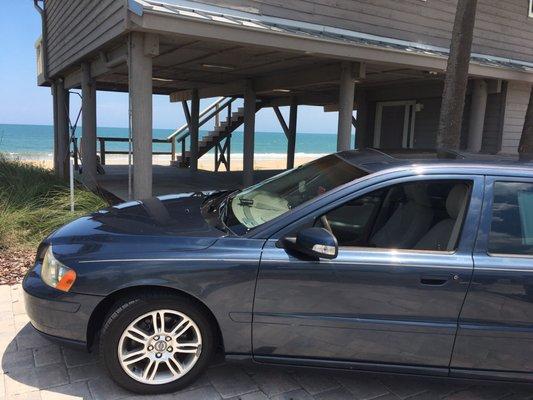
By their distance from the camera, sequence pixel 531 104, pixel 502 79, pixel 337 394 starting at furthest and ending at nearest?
pixel 502 79
pixel 531 104
pixel 337 394

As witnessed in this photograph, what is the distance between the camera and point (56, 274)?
9.07ft

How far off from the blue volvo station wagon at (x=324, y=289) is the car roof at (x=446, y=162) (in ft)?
0.07

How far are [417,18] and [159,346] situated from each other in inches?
321

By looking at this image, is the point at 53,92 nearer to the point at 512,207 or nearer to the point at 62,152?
the point at 62,152

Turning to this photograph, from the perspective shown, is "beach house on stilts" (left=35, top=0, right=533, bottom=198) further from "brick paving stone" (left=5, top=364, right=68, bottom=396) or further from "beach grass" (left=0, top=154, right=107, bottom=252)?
"brick paving stone" (left=5, top=364, right=68, bottom=396)

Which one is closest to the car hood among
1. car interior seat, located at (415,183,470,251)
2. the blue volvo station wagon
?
the blue volvo station wagon

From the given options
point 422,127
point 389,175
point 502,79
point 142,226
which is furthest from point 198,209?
point 422,127

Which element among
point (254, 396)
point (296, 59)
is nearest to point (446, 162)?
point (254, 396)

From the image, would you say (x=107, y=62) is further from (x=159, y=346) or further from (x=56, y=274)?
(x=159, y=346)

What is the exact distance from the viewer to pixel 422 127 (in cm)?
1191

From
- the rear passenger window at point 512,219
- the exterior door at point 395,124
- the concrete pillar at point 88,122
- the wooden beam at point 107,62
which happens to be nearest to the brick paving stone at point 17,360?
the rear passenger window at point 512,219

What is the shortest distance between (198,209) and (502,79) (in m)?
8.41

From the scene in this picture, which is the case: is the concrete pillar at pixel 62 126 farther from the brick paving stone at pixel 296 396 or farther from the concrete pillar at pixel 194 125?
the brick paving stone at pixel 296 396

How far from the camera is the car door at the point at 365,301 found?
8.57 ft
